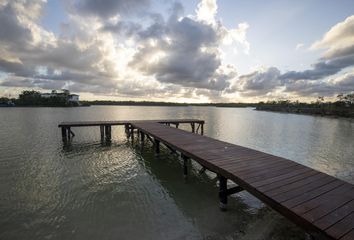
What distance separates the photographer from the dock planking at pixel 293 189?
348 centimetres

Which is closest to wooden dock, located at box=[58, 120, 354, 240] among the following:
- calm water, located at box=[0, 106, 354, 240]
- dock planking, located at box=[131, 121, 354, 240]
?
dock planking, located at box=[131, 121, 354, 240]

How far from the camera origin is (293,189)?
15.5ft

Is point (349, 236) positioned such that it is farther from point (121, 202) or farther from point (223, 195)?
point (121, 202)

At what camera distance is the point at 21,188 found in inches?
306

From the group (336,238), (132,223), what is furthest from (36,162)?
(336,238)

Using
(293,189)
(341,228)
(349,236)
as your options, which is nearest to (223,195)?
(293,189)

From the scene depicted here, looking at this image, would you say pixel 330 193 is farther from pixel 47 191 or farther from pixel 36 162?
pixel 36 162

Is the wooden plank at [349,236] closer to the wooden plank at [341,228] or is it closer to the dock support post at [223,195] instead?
the wooden plank at [341,228]

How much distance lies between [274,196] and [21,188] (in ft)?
29.0

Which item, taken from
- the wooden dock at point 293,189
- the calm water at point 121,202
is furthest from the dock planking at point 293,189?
the calm water at point 121,202

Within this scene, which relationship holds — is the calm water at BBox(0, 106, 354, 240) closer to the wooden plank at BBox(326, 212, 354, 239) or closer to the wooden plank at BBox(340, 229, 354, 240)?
the wooden plank at BBox(326, 212, 354, 239)

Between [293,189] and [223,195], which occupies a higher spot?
[293,189]

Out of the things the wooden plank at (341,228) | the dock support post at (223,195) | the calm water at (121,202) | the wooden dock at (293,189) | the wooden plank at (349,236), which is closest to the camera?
the wooden plank at (349,236)

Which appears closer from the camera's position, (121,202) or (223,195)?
(223,195)
